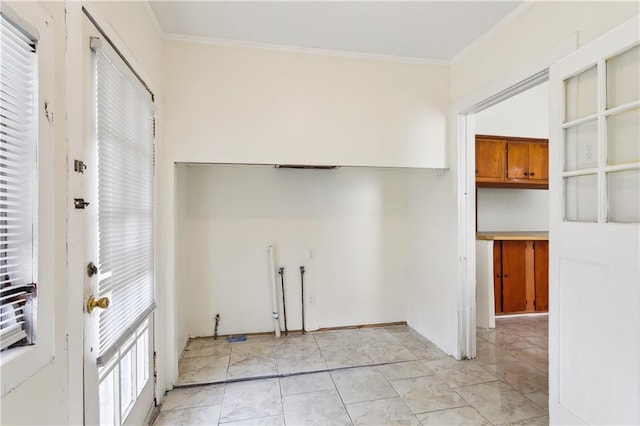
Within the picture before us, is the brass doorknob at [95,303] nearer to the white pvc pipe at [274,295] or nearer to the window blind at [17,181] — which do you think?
the window blind at [17,181]

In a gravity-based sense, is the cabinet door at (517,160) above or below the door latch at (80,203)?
above

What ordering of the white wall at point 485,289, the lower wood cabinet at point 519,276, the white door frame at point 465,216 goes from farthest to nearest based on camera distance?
the lower wood cabinet at point 519,276 < the white wall at point 485,289 < the white door frame at point 465,216

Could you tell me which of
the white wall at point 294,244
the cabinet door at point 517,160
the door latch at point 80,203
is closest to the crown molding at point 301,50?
the white wall at point 294,244

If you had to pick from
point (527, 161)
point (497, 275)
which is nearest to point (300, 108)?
point (527, 161)

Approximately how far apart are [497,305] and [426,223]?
166 cm

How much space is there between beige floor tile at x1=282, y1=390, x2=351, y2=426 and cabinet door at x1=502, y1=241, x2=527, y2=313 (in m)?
2.81

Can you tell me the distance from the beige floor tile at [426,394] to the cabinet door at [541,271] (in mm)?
2465

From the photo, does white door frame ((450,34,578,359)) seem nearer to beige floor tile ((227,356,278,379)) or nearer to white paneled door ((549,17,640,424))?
white paneled door ((549,17,640,424))

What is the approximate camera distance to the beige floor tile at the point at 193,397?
210 cm

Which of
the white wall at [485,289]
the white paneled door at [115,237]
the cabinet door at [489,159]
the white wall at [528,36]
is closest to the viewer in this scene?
the white paneled door at [115,237]

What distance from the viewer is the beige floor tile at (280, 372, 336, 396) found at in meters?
2.28

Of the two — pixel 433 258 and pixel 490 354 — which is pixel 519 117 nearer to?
pixel 433 258

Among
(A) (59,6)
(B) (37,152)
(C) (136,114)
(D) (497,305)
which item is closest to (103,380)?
(B) (37,152)

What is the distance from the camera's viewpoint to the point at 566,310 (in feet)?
5.52
